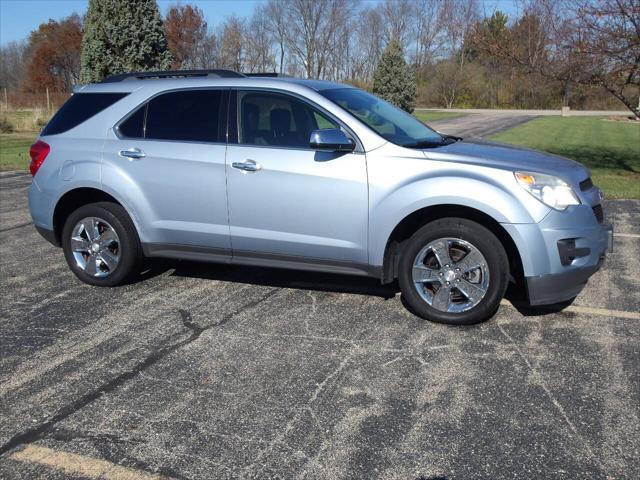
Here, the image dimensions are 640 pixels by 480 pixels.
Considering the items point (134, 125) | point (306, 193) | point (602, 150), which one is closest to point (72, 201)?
point (134, 125)

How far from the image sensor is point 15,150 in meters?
19.3

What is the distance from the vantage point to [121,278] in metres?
5.77

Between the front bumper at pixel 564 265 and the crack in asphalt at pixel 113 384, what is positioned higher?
the front bumper at pixel 564 265

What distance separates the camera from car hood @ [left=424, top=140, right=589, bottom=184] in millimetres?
4652

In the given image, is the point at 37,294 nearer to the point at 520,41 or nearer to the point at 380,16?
the point at 520,41

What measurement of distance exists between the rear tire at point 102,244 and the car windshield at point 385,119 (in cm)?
212

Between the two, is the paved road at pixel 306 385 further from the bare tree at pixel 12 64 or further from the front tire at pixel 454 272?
the bare tree at pixel 12 64

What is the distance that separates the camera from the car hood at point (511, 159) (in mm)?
4652

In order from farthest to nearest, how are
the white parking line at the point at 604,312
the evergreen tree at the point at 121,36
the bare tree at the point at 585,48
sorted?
the evergreen tree at the point at 121,36 < the bare tree at the point at 585,48 < the white parking line at the point at 604,312

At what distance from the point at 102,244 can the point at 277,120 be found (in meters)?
1.98

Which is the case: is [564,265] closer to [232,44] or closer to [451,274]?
[451,274]

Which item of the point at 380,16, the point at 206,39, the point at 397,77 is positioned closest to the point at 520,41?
the point at 397,77

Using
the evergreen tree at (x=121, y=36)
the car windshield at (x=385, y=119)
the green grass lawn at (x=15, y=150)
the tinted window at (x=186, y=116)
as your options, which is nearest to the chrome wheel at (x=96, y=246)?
the tinted window at (x=186, y=116)

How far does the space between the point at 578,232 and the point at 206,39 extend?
4793cm
